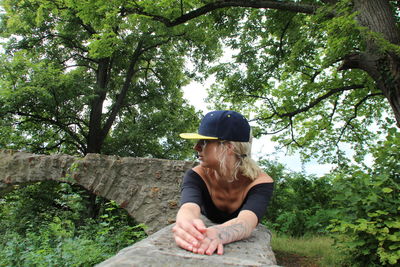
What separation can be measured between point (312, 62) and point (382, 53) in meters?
2.94

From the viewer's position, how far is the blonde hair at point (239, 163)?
170cm

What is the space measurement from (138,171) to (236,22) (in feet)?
16.7

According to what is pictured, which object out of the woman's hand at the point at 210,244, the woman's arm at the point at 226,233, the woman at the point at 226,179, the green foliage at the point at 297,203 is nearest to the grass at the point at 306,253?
the green foliage at the point at 297,203

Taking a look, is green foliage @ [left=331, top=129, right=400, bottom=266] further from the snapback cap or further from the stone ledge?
the stone ledge

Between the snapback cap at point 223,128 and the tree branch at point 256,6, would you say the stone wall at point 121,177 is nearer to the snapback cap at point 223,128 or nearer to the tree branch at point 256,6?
the tree branch at point 256,6

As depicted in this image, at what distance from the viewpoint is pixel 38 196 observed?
873 centimetres

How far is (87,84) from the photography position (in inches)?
396

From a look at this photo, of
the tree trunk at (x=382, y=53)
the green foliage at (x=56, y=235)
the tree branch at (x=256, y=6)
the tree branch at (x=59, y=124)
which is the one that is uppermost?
the tree branch at (x=256, y=6)

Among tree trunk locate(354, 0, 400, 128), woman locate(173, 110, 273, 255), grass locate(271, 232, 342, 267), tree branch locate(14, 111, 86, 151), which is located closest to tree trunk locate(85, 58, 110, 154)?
tree branch locate(14, 111, 86, 151)

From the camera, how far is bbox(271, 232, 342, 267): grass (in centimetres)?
443

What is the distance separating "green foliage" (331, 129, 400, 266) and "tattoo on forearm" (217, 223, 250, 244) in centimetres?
216

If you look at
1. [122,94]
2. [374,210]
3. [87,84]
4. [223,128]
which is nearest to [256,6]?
[374,210]

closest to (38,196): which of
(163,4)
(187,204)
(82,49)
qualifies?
(82,49)

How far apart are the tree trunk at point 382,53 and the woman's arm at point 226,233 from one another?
4.62 meters
